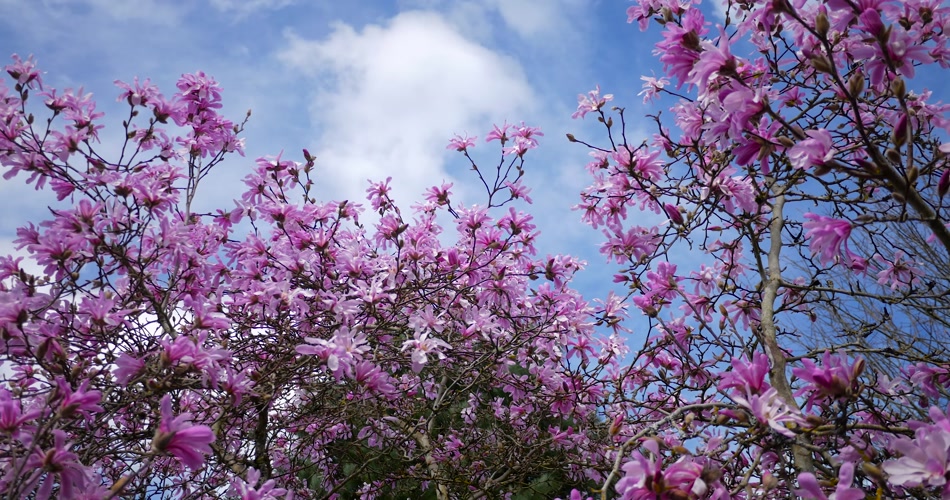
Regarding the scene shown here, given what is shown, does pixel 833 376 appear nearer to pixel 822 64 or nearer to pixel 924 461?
pixel 924 461

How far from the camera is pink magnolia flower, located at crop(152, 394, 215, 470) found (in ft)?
5.40

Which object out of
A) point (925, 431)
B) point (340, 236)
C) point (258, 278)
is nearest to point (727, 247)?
point (925, 431)

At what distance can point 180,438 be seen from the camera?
5.48 ft

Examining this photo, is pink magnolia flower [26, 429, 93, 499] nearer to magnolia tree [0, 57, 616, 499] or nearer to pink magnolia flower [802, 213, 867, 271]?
magnolia tree [0, 57, 616, 499]

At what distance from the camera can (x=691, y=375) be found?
3.40m

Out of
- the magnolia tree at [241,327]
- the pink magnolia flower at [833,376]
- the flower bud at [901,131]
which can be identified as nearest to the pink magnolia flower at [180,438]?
the magnolia tree at [241,327]

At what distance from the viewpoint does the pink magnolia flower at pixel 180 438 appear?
5.40ft

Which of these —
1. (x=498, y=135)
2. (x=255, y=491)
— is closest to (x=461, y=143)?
(x=498, y=135)

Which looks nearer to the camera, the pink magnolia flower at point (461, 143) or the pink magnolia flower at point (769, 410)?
the pink magnolia flower at point (769, 410)

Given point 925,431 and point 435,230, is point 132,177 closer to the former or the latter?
point 435,230

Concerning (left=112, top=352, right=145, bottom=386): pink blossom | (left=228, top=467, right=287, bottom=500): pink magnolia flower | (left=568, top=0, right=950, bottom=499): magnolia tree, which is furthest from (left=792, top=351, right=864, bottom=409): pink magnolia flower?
(left=112, top=352, right=145, bottom=386): pink blossom

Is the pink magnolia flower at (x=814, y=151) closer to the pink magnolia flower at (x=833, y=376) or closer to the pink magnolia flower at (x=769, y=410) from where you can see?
the pink magnolia flower at (x=833, y=376)

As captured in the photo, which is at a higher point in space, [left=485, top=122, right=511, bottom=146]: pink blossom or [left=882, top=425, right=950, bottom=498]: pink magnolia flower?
[left=485, top=122, right=511, bottom=146]: pink blossom

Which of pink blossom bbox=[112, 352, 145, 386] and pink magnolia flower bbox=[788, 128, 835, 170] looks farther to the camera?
pink blossom bbox=[112, 352, 145, 386]
